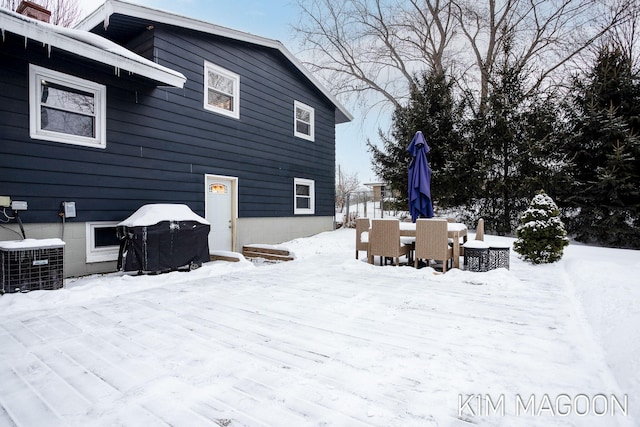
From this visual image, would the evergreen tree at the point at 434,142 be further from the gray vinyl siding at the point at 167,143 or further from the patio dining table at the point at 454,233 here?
the patio dining table at the point at 454,233

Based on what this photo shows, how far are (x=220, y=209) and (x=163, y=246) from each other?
7.74 ft

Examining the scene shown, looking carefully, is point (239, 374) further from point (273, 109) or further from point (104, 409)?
point (273, 109)

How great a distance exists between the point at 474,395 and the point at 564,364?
2.73 ft

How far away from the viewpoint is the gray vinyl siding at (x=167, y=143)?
446cm

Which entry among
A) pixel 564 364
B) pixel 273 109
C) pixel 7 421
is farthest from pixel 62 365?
pixel 273 109

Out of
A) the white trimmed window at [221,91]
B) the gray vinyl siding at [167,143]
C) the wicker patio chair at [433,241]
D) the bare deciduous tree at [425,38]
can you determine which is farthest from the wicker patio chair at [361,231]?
the bare deciduous tree at [425,38]

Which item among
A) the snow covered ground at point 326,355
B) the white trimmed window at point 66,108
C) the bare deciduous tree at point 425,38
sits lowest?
the snow covered ground at point 326,355

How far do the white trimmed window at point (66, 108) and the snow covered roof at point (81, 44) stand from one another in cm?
62

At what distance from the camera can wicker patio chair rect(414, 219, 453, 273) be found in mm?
4859

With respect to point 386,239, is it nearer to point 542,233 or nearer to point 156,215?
point 542,233

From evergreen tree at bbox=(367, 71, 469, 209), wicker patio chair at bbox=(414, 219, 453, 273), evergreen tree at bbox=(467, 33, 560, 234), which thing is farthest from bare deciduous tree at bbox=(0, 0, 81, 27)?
wicker patio chair at bbox=(414, 219, 453, 273)

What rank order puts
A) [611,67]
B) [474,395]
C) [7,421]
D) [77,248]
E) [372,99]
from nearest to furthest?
[7,421]
[474,395]
[77,248]
[611,67]
[372,99]

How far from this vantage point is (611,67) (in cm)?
842

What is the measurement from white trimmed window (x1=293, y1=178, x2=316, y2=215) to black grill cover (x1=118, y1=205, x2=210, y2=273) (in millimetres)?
4234
